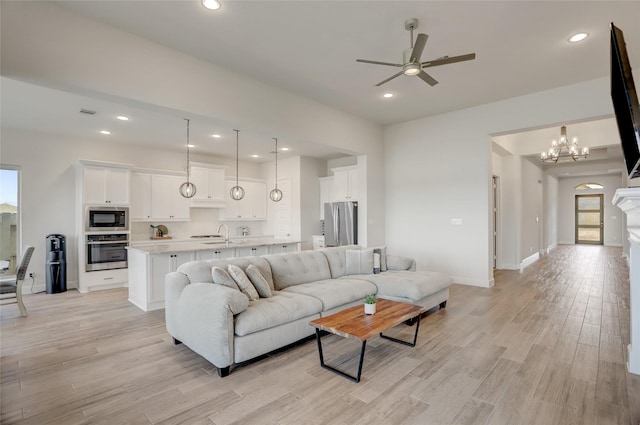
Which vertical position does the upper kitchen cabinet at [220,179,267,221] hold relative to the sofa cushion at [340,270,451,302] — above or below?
above

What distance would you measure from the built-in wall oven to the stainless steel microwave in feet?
0.38

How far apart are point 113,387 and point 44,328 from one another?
2.18 m

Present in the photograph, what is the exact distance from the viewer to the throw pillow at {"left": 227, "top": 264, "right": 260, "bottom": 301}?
318 cm

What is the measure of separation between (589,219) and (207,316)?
16.0 metres

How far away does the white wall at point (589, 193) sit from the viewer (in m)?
12.1

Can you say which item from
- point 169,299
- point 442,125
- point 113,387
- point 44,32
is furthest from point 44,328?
point 442,125

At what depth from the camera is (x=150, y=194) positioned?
6.89 meters

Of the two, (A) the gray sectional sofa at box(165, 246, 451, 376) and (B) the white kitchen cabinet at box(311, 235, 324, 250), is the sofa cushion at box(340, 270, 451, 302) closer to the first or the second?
(A) the gray sectional sofa at box(165, 246, 451, 376)

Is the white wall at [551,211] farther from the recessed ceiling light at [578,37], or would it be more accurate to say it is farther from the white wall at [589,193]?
the recessed ceiling light at [578,37]

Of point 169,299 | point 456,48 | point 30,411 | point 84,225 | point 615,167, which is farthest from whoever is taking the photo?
point 615,167

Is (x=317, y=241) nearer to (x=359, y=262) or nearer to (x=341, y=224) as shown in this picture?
(x=341, y=224)

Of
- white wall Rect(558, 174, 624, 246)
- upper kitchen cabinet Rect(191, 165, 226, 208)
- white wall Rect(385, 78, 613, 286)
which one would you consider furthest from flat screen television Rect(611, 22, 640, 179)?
white wall Rect(558, 174, 624, 246)

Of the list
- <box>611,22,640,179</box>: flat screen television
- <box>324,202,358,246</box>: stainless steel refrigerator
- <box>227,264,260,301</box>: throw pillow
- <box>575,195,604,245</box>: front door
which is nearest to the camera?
<box>611,22,640,179</box>: flat screen television

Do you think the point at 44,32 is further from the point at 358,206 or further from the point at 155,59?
the point at 358,206
